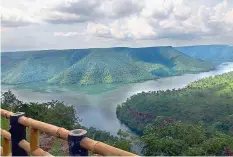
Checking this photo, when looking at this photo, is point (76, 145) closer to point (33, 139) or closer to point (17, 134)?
point (33, 139)

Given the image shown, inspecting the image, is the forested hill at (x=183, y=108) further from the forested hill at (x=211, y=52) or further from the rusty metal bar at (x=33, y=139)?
the forested hill at (x=211, y=52)

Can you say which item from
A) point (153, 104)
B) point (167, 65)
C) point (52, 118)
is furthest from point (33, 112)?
point (167, 65)

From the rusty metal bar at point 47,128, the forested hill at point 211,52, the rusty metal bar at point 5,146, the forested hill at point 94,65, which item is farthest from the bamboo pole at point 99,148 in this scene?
the forested hill at point 211,52

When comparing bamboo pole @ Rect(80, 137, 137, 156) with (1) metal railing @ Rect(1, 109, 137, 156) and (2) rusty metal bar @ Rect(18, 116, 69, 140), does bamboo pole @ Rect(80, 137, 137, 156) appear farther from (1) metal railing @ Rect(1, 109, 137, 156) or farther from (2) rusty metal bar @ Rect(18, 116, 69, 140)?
(2) rusty metal bar @ Rect(18, 116, 69, 140)

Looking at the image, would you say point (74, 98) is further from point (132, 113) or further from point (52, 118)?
point (52, 118)

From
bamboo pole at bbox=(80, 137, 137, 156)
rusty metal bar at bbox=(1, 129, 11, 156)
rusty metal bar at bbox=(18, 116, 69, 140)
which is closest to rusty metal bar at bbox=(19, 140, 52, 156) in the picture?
rusty metal bar at bbox=(18, 116, 69, 140)
